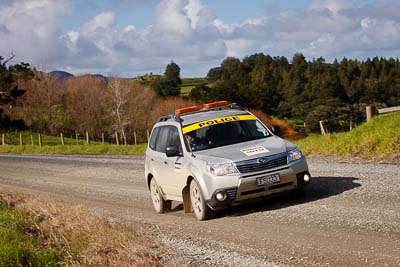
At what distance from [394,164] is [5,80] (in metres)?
73.7

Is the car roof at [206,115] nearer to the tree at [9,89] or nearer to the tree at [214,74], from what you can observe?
the tree at [9,89]

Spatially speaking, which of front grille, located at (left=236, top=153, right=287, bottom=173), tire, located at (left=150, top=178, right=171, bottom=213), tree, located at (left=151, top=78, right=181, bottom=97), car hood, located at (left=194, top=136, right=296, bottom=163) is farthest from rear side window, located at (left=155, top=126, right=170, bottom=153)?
tree, located at (left=151, top=78, right=181, bottom=97)

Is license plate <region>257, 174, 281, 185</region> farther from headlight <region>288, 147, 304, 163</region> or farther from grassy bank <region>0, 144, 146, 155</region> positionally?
grassy bank <region>0, 144, 146, 155</region>

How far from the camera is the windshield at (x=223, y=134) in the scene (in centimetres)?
1145

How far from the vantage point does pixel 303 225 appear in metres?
8.95

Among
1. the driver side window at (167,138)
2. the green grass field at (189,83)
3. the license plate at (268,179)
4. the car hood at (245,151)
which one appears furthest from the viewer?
the green grass field at (189,83)

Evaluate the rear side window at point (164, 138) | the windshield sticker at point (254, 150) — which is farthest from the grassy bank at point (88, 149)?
the windshield sticker at point (254, 150)

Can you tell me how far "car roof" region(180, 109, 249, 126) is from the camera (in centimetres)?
1201

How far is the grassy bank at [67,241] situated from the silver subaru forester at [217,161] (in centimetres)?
141

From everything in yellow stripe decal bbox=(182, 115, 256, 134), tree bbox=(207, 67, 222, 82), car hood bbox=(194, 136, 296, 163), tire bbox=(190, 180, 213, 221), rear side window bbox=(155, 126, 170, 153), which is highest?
tree bbox=(207, 67, 222, 82)

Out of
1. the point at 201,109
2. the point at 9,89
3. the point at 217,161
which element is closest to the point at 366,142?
the point at 201,109

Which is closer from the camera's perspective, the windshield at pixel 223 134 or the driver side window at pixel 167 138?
the windshield at pixel 223 134

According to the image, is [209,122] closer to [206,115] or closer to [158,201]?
[206,115]

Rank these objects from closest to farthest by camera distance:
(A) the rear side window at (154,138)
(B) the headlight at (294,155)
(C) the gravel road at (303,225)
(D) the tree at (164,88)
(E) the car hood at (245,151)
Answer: (C) the gravel road at (303,225), (E) the car hood at (245,151), (B) the headlight at (294,155), (A) the rear side window at (154,138), (D) the tree at (164,88)
